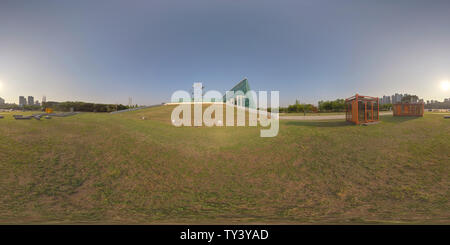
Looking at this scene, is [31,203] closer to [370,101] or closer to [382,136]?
[382,136]

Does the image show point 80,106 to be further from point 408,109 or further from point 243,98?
point 408,109

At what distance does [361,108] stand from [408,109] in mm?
11379

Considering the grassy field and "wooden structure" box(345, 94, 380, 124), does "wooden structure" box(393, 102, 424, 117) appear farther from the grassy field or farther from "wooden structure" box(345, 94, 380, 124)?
the grassy field

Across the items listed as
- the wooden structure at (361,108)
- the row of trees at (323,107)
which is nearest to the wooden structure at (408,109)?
the wooden structure at (361,108)

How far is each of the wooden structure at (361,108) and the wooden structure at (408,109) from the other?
26.4 ft

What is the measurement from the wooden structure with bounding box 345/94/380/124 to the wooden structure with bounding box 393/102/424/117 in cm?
806

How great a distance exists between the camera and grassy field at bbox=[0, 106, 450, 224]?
4.46 metres

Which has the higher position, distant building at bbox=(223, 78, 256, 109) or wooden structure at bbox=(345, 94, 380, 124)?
distant building at bbox=(223, 78, 256, 109)

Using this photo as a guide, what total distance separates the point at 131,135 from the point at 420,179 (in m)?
16.5

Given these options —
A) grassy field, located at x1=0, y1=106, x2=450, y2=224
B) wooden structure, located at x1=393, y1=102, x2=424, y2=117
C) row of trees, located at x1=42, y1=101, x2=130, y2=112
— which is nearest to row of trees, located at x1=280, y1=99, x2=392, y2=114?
wooden structure, located at x1=393, y1=102, x2=424, y2=117

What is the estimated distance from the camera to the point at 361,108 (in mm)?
14719

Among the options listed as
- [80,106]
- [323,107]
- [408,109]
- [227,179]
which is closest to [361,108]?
[408,109]

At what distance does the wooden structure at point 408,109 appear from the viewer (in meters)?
18.6

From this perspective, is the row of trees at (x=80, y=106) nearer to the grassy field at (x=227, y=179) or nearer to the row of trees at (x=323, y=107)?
the grassy field at (x=227, y=179)
